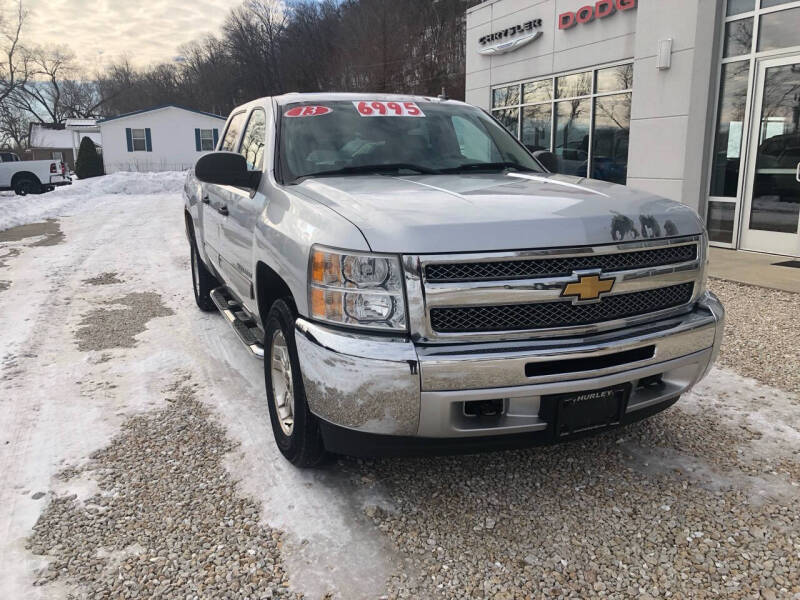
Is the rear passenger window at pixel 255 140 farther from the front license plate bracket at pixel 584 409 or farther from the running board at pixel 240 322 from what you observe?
the front license plate bracket at pixel 584 409

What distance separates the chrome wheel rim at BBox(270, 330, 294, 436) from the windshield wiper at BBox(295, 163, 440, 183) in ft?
3.18

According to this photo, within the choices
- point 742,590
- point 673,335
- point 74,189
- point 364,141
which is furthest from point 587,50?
point 74,189

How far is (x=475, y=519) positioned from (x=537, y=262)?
3.84ft

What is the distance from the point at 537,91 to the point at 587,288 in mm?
13496

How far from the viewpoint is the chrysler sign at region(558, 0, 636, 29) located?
1181 centimetres

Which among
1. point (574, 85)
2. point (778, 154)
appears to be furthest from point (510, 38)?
point (778, 154)

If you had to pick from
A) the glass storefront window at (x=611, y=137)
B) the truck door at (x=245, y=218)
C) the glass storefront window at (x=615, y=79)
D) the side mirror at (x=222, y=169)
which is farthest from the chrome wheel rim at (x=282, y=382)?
the glass storefront window at (x=615, y=79)

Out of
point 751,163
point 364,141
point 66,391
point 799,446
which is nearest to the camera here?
point 799,446

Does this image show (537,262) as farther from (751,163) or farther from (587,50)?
(587,50)

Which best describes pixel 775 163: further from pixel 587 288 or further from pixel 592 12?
pixel 587 288

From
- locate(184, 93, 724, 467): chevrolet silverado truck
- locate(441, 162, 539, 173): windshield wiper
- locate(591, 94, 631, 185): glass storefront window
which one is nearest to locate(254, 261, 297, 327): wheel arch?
locate(184, 93, 724, 467): chevrolet silverado truck

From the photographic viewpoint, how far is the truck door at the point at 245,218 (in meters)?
3.66

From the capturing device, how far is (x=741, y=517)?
109 inches

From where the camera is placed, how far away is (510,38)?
15.4m
